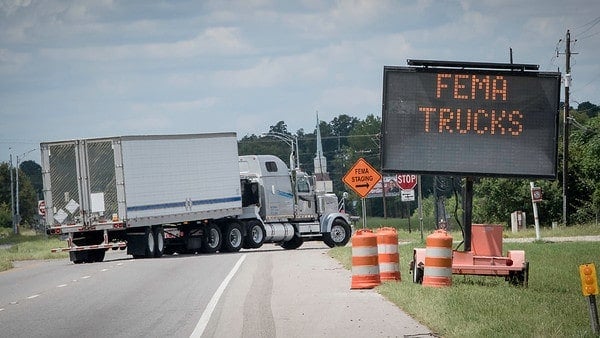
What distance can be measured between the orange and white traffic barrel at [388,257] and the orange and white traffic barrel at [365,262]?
810 millimetres

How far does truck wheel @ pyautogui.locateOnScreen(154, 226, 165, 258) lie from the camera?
4369 cm

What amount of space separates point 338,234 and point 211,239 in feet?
22.5

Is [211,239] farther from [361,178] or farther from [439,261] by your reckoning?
[439,261]

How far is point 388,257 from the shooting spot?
2277cm

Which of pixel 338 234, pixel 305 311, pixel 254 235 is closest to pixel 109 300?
pixel 305 311

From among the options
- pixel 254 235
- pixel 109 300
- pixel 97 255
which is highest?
pixel 109 300

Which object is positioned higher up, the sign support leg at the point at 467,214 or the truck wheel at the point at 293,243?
the sign support leg at the point at 467,214

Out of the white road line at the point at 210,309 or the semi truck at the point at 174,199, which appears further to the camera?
the semi truck at the point at 174,199

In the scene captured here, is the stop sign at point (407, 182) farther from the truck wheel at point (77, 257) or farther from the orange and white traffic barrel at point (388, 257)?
the orange and white traffic barrel at point (388, 257)

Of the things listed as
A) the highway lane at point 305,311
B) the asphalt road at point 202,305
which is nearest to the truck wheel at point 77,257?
the asphalt road at point 202,305

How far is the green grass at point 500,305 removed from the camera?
46.3 feet

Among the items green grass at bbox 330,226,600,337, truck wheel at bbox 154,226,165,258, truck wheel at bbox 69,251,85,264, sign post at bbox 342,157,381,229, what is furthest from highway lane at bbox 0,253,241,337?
truck wheel at bbox 154,226,165,258

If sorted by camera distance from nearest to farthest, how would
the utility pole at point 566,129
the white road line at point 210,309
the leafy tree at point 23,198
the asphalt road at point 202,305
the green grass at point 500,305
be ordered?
the green grass at point 500,305, the white road line at point 210,309, the asphalt road at point 202,305, the utility pole at point 566,129, the leafy tree at point 23,198

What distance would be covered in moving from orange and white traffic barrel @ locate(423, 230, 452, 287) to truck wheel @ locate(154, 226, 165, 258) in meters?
24.3
